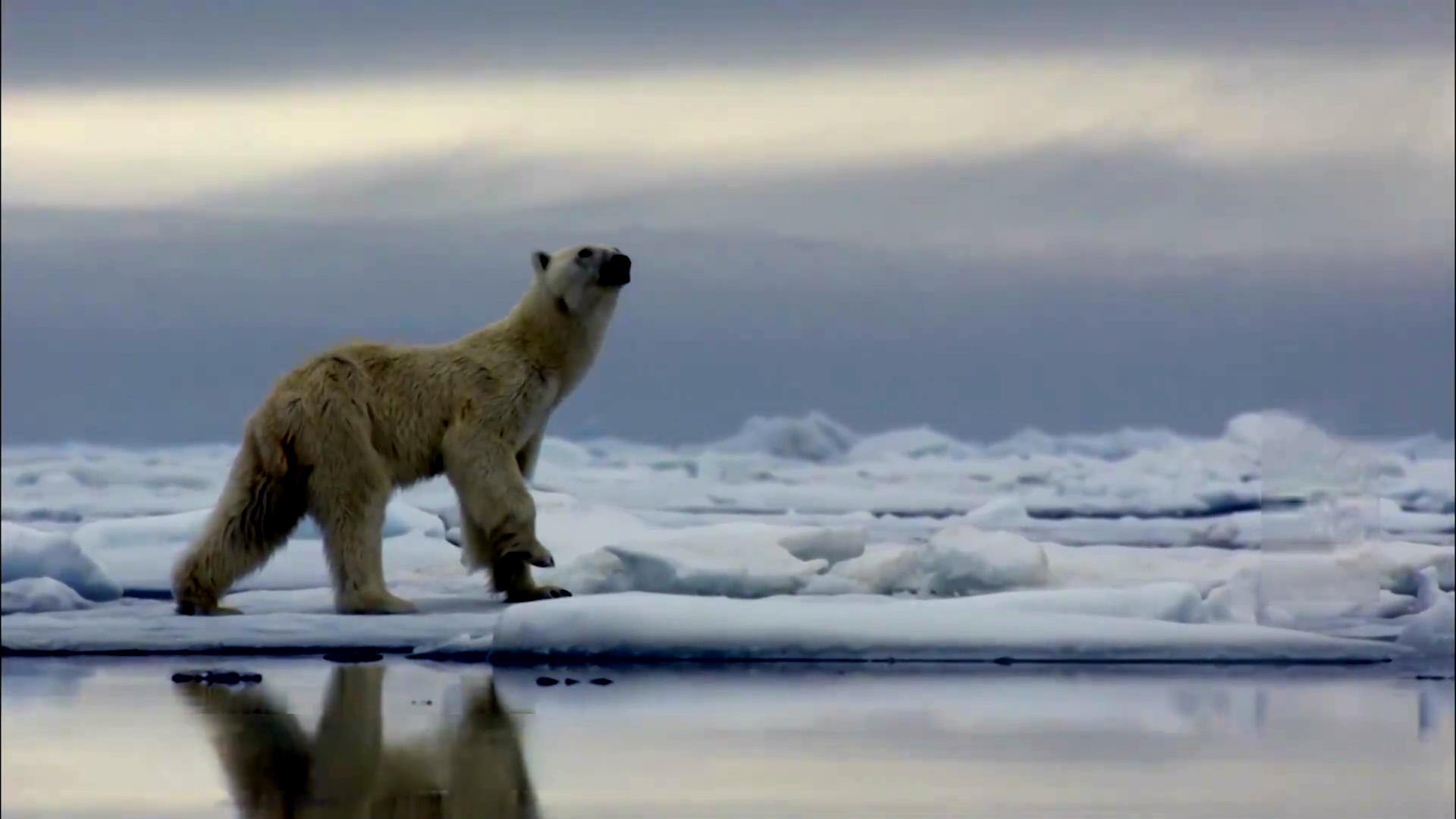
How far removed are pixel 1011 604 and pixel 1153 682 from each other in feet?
2.69

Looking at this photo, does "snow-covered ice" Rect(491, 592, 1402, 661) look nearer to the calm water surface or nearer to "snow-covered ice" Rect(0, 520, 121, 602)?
the calm water surface

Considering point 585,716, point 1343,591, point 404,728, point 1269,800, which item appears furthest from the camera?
point 1343,591

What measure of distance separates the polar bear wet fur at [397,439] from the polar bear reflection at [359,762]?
1.15 metres

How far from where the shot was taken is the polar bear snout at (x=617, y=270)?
20.6ft

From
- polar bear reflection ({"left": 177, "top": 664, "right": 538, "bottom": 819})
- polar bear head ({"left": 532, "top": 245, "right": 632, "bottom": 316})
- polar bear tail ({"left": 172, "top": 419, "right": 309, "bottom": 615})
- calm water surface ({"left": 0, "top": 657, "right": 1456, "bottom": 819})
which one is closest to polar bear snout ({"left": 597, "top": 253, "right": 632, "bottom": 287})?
polar bear head ({"left": 532, "top": 245, "right": 632, "bottom": 316})

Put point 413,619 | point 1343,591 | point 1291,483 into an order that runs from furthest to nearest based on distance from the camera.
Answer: point 1291,483 → point 1343,591 → point 413,619

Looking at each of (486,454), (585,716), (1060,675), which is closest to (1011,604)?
(1060,675)

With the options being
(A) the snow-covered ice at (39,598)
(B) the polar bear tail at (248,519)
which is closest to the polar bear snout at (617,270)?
(B) the polar bear tail at (248,519)

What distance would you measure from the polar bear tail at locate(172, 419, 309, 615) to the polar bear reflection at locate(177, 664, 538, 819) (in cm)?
117

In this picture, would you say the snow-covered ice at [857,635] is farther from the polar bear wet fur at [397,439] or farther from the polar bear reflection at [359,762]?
the polar bear reflection at [359,762]

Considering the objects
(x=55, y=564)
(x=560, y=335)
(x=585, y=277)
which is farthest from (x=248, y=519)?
(x=55, y=564)

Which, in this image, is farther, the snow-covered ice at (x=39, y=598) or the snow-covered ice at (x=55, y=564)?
the snow-covered ice at (x=55, y=564)

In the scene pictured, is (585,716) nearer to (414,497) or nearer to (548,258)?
(548,258)

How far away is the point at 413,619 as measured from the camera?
6.24 metres
